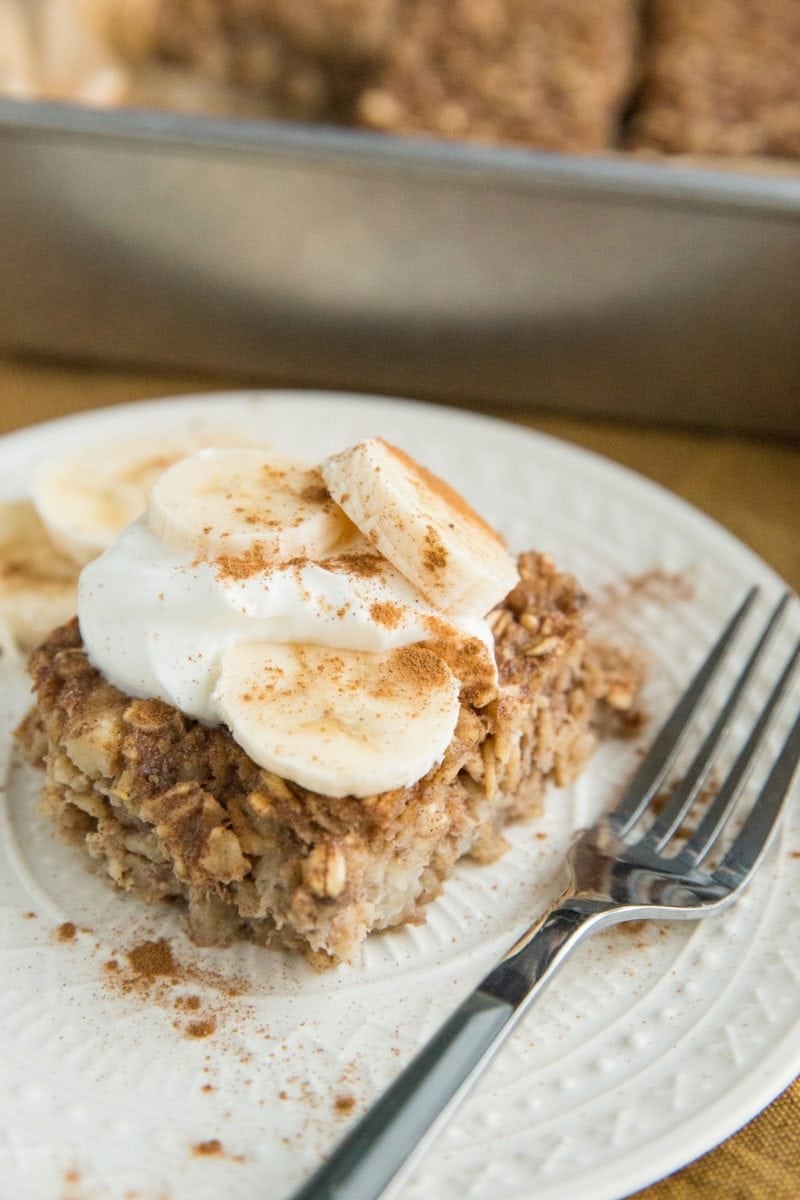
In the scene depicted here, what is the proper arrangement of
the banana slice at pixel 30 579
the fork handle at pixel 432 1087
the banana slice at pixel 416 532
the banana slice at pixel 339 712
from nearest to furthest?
the fork handle at pixel 432 1087 < the banana slice at pixel 339 712 < the banana slice at pixel 416 532 < the banana slice at pixel 30 579

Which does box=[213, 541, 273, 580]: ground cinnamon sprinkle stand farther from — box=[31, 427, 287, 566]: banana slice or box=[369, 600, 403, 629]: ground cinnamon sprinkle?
box=[31, 427, 287, 566]: banana slice

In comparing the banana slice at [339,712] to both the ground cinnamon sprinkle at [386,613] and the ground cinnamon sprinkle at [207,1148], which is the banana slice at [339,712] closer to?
the ground cinnamon sprinkle at [386,613]

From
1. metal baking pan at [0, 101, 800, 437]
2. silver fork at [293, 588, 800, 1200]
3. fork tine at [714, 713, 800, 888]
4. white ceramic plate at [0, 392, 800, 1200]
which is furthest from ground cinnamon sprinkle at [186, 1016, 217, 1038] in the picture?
metal baking pan at [0, 101, 800, 437]

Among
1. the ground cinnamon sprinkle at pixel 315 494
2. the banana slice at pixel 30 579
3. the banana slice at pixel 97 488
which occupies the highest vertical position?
the ground cinnamon sprinkle at pixel 315 494

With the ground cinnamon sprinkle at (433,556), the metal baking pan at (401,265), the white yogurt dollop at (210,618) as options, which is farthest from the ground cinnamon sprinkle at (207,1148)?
the metal baking pan at (401,265)

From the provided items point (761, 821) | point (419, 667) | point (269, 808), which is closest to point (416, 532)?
point (419, 667)

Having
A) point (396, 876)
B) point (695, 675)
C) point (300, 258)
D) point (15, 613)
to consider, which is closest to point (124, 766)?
point (396, 876)
